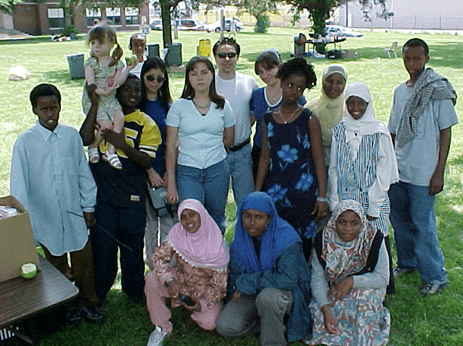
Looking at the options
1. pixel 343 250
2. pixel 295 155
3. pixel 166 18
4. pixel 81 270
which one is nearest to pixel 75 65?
pixel 166 18

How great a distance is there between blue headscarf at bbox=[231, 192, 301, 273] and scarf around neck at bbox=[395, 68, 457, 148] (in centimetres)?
119

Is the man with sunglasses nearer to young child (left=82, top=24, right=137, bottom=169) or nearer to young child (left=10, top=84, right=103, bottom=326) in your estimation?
young child (left=82, top=24, right=137, bottom=169)

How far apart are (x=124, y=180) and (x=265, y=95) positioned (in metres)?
1.33

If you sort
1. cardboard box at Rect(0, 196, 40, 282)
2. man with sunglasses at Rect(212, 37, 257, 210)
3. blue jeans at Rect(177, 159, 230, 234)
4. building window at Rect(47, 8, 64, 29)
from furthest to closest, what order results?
building window at Rect(47, 8, 64, 29), man with sunglasses at Rect(212, 37, 257, 210), blue jeans at Rect(177, 159, 230, 234), cardboard box at Rect(0, 196, 40, 282)

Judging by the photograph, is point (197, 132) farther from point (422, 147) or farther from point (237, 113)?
point (422, 147)

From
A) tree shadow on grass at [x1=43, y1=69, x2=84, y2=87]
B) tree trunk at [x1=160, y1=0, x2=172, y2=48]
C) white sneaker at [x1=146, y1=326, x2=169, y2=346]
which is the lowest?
white sneaker at [x1=146, y1=326, x2=169, y2=346]

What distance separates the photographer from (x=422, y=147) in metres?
3.84

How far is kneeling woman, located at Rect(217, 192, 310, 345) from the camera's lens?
338 centimetres

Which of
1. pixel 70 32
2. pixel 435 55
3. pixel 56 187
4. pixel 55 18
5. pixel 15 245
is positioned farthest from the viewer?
pixel 55 18

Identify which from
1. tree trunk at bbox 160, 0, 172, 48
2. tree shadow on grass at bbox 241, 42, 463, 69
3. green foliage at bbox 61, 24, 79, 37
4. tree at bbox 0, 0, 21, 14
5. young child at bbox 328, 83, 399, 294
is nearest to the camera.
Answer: young child at bbox 328, 83, 399, 294

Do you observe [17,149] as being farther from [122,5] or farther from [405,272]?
[122,5]

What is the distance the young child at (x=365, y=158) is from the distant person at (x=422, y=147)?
13.0 inches

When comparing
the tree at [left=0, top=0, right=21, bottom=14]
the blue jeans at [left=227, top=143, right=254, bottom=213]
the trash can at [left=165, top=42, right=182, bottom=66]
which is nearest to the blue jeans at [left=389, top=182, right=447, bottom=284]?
the blue jeans at [left=227, top=143, right=254, bottom=213]

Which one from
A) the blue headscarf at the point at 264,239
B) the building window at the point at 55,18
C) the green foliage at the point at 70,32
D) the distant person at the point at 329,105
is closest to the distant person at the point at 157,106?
the blue headscarf at the point at 264,239
